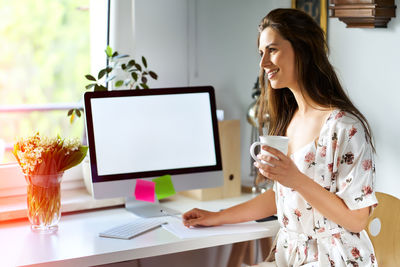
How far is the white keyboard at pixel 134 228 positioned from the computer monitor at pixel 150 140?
0.09 m

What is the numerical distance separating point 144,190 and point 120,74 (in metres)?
0.62

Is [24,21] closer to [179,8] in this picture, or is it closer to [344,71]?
[179,8]

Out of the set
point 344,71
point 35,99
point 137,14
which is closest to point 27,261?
point 137,14

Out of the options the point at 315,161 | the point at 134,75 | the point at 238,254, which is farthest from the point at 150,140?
the point at 315,161

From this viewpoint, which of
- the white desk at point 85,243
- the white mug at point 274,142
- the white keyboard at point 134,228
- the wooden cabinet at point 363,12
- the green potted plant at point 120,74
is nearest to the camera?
the white mug at point 274,142

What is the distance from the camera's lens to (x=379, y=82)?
2064 mm

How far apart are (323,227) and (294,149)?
251mm

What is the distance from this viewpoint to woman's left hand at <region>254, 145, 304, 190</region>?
1.44 metres

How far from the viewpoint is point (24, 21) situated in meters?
4.36

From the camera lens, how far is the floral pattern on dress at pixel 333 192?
1.52 m

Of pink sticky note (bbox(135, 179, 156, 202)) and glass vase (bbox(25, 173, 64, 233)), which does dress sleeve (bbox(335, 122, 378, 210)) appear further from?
glass vase (bbox(25, 173, 64, 233))

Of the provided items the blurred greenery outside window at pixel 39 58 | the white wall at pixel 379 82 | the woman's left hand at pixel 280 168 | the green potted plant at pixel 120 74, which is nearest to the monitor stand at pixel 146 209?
the green potted plant at pixel 120 74

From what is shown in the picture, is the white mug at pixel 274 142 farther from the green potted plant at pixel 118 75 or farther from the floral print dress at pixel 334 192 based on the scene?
the green potted plant at pixel 118 75

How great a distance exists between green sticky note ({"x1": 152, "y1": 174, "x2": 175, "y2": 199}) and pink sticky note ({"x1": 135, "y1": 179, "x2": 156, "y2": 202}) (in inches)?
0.9
